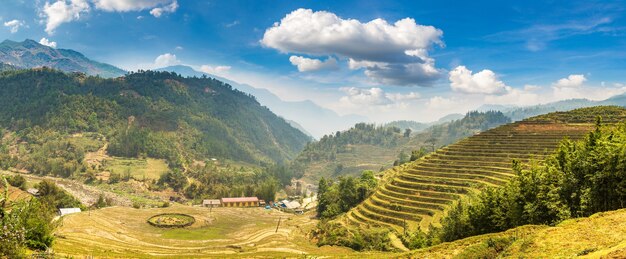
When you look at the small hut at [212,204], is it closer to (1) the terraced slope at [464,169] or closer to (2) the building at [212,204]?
(2) the building at [212,204]

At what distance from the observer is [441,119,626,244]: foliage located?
3003 cm

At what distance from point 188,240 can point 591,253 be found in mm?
77650

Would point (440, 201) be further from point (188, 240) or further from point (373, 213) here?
point (188, 240)

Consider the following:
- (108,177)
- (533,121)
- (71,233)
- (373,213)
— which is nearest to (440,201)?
(373,213)

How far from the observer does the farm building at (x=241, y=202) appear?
462 ft

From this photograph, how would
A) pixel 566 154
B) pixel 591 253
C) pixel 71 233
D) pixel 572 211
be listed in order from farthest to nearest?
pixel 71 233, pixel 566 154, pixel 572 211, pixel 591 253

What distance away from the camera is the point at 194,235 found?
285 feet

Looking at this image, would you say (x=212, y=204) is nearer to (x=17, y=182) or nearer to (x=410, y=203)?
(x=17, y=182)

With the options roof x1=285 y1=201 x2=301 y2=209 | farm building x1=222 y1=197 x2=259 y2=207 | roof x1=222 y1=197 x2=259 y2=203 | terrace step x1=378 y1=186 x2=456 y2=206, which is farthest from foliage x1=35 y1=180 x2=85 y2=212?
terrace step x1=378 y1=186 x2=456 y2=206

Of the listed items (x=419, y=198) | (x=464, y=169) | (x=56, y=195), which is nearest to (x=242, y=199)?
(x=56, y=195)

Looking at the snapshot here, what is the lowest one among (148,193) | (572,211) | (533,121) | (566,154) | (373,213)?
(148,193)

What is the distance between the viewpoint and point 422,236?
51.5 m

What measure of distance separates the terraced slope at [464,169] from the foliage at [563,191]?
2578cm

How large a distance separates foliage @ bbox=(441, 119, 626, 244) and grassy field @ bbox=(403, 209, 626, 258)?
9002mm
